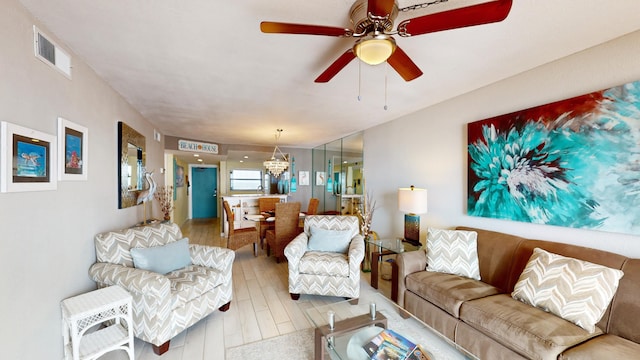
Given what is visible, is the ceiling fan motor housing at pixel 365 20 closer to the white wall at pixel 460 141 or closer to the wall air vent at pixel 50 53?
the white wall at pixel 460 141

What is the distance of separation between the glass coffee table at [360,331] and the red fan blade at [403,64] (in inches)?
69.6

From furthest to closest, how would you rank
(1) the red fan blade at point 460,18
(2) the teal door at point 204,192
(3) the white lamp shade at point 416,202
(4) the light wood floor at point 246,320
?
(2) the teal door at point 204,192 < (3) the white lamp shade at point 416,202 < (4) the light wood floor at point 246,320 < (1) the red fan blade at point 460,18

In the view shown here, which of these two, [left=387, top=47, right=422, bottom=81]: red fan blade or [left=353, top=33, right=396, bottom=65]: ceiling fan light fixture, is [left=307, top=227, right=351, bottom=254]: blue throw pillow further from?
[left=353, top=33, right=396, bottom=65]: ceiling fan light fixture

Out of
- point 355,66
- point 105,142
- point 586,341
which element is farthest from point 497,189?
point 105,142

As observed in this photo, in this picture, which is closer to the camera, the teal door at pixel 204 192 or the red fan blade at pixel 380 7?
the red fan blade at pixel 380 7

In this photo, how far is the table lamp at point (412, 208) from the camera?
115 inches

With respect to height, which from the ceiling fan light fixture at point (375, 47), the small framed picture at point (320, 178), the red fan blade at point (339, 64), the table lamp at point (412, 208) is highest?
the red fan blade at point (339, 64)

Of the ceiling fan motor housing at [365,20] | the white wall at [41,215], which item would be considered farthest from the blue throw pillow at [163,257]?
the ceiling fan motor housing at [365,20]

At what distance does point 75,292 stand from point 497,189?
388 cm

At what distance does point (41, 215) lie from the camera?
1.50 meters

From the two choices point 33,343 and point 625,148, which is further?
point 625,148

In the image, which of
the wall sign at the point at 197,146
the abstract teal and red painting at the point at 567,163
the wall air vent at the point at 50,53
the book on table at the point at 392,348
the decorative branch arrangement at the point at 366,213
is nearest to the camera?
the book on table at the point at 392,348

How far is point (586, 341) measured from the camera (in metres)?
1.42

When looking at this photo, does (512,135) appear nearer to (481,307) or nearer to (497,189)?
(497,189)
